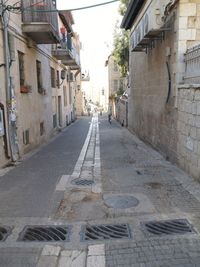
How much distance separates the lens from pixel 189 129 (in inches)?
275

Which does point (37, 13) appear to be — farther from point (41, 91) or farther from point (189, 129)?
point (189, 129)

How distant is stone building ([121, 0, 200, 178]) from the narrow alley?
2.79ft

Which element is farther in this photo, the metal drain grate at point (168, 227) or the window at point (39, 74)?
the window at point (39, 74)

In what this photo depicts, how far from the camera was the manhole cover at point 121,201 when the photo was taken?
516 cm

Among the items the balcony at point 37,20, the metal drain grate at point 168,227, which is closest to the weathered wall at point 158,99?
the balcony at point 37,20

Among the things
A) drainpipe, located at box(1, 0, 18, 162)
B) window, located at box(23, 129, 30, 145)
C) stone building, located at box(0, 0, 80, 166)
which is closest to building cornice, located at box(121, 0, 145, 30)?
stone building, located at box(0, 0, 80, 166)

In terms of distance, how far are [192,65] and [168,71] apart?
1580 millimetres

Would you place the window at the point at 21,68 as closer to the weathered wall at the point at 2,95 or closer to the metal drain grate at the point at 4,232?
the weathered wall at the point at 2,95

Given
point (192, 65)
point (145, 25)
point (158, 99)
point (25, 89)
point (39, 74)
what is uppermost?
point (145, 25)

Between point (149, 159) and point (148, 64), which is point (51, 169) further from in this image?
point (148, 64)

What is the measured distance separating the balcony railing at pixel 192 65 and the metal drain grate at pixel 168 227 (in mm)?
3558

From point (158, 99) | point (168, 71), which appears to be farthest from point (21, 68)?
point (168, 71)

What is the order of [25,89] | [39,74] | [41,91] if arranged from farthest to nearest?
[39,74], [41,91], [25,89]

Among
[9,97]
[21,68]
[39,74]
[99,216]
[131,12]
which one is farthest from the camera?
[131,12]
